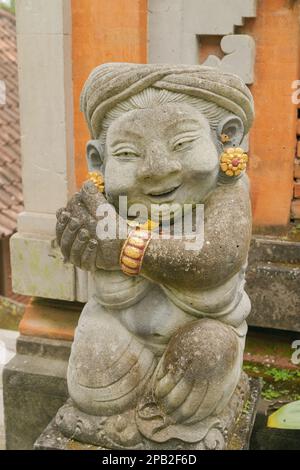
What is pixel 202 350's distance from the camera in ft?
7.47

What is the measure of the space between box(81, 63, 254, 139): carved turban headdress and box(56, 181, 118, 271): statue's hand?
0.33 m

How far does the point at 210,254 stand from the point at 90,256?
1.40ft

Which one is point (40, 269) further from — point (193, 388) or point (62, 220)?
point (193, 388)

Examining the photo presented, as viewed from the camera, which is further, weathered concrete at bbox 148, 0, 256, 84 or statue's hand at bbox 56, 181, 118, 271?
weathered concrete at bbox 148, 0, 256, 84

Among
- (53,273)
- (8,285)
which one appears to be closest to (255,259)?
(53,273)

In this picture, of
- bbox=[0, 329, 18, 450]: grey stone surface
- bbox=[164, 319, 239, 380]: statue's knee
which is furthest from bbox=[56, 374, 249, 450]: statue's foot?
bbox=[0, 329, 18, 450]: grey stone surface

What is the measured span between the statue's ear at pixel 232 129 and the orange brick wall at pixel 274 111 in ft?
3.32

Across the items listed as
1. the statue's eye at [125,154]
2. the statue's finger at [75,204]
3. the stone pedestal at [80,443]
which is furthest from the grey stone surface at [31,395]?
the statue's eye at [125,154]

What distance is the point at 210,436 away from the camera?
7.76 ft

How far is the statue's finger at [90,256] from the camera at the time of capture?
226cm

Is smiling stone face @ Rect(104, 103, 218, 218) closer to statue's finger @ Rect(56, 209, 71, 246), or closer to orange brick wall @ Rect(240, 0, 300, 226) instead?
statue's finger @ Rect(56, 209, 71, 246)

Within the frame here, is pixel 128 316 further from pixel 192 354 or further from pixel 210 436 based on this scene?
pixel 210 436

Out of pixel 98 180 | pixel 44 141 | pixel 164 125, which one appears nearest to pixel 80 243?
pixel 98 180

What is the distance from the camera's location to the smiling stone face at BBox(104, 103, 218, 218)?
2262 millimetres
